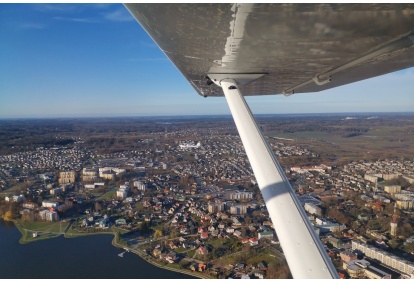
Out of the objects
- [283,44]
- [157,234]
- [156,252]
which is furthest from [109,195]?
[283,44]

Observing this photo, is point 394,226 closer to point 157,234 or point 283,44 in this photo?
point 157,234

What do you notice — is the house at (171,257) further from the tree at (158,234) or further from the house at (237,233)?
the house at (237,233)

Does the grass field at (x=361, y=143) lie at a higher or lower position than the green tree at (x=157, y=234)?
higher

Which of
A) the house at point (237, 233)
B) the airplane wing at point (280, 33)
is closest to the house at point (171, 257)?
the house at point (237, 233)

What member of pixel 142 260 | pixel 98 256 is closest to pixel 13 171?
pixel 98 256

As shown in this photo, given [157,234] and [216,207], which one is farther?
[216,207]

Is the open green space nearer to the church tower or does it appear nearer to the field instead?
the church tower
